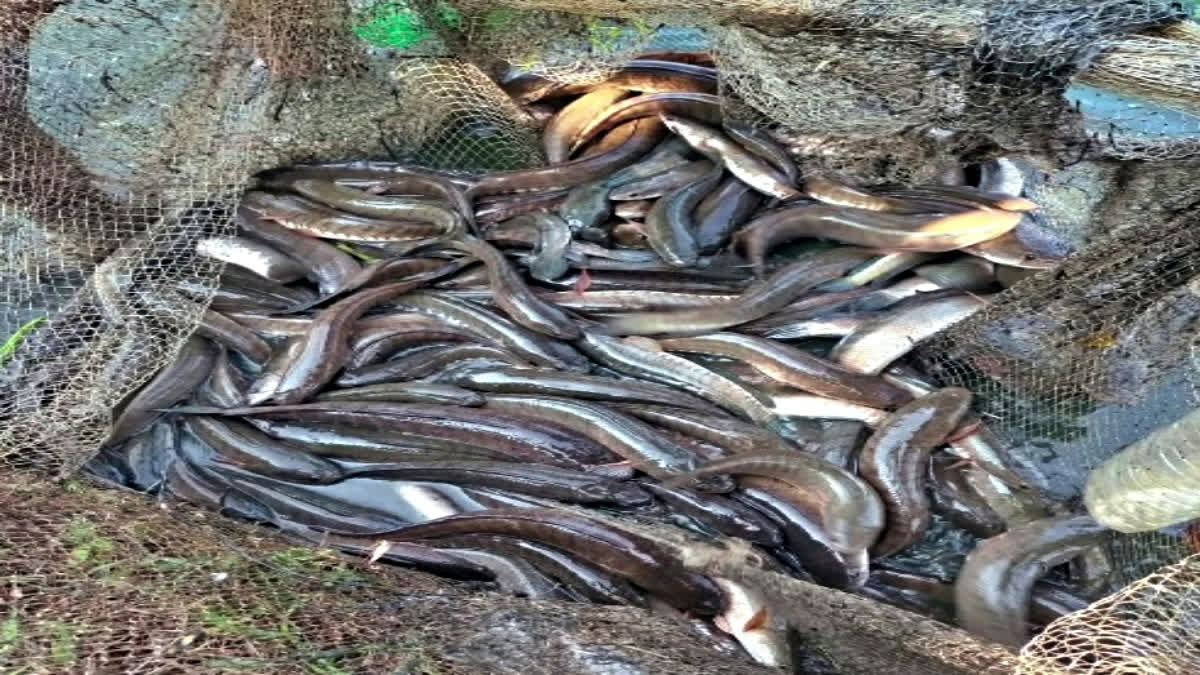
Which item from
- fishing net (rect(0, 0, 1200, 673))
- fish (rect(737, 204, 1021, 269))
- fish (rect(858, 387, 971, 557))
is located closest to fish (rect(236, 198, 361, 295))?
fishing net (rect(0, 0, 1200, 673))

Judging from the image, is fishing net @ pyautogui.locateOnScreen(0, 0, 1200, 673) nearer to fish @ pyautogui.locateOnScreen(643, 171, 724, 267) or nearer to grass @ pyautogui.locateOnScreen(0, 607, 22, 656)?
grass @ pyautogui.locateOnScreen(0, 607, 22, 656)

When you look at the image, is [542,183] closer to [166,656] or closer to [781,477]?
[781,477]

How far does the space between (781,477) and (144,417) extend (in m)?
2.12

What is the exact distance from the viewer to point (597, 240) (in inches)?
141

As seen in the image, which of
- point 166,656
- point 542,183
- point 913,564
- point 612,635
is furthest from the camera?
point 542,183

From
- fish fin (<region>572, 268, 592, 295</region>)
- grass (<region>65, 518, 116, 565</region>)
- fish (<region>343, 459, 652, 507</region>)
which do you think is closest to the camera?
grass (<region>65, 518, 116, 565</region>)

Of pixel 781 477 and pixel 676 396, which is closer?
pixel 781 477

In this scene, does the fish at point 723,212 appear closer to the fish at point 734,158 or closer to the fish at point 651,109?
the fish at point 734,158

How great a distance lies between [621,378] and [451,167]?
1283 millimetres

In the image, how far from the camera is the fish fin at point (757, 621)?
255 cm

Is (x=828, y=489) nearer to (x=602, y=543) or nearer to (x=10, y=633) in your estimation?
(x=602, y=543)

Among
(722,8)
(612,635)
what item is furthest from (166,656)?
(722,8)

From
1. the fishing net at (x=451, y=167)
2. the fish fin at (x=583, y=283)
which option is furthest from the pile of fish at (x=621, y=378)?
the fishing net at (x=451, y=167)

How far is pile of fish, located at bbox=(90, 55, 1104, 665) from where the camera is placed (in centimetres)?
278
